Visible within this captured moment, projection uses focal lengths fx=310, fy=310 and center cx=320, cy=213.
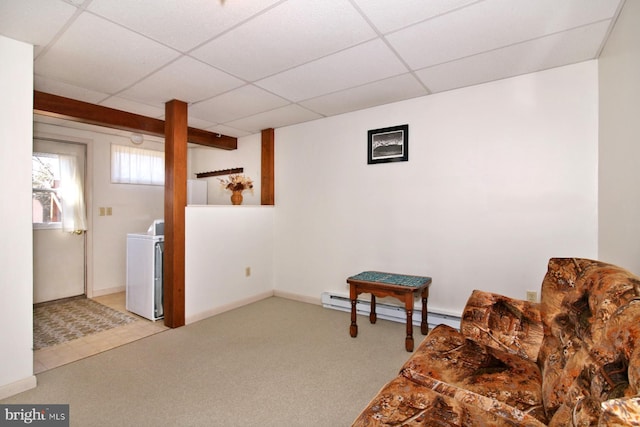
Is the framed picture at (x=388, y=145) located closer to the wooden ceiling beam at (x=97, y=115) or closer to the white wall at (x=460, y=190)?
the white wall at (x=460, y=190)

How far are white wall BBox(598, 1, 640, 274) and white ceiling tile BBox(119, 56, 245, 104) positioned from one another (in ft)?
8.58

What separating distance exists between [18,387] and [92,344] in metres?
0.72

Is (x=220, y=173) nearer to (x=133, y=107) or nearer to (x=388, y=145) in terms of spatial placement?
(x=133, y=107)

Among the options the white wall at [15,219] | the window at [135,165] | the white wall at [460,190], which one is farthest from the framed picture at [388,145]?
the window at [135,165]

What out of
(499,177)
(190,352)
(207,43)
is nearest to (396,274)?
(499,177)

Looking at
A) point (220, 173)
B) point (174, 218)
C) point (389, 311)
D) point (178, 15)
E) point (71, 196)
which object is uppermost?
point (178, 15)

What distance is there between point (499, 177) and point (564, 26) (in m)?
1.18

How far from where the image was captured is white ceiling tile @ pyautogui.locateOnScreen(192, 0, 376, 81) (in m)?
1.77

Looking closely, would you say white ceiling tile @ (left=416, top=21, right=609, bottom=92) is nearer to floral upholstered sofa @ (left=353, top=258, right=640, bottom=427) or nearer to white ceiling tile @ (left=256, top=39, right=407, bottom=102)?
white ceiling tile @ (left=256, top=39, right=407, bottom=102)

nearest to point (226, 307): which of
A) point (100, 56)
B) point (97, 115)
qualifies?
point (97, 115)

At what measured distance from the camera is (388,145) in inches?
131

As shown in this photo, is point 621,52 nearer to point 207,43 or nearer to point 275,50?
point 275,50

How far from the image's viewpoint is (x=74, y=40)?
2043mm

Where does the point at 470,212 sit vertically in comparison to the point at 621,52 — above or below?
below
